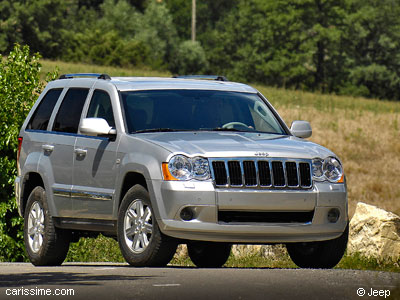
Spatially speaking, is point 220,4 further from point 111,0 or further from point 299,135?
point 299,135

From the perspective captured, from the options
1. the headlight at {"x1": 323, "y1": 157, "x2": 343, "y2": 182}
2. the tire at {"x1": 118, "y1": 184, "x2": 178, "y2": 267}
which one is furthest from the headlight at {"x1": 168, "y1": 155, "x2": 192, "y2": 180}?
the headlight at {"x1": 323, "y1": 157, "x2": 343, "y2": 182}

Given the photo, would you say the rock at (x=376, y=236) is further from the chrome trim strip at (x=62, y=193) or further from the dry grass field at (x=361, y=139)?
the dry grass field at (x=361, y=139)

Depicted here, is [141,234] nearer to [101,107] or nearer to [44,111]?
[101,107]

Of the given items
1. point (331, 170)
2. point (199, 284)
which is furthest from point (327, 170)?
point (199, 284)

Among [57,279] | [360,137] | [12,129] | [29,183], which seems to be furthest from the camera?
[360,137]

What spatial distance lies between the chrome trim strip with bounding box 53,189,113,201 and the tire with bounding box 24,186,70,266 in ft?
1.24

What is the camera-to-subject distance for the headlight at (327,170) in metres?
10.0

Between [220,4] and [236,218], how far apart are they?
11290 centimetres

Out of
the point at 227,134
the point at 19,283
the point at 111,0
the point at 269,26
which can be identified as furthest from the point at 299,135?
the point at 111,0

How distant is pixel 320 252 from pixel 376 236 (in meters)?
6.61

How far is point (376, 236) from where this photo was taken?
17.1m

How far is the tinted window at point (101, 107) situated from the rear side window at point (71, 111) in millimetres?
195

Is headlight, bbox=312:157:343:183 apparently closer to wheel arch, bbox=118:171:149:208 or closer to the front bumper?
the front bumper

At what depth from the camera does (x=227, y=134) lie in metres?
10.6
